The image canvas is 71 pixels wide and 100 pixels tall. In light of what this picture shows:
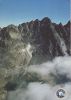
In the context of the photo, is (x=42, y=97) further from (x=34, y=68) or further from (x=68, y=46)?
(x=68, y=46)

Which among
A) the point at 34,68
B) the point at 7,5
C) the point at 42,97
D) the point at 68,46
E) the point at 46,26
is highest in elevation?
the point at 7,5

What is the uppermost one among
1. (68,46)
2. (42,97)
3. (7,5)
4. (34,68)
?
(7,5)

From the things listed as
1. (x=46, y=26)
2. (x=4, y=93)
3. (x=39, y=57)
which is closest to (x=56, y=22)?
(x=46, y=26)

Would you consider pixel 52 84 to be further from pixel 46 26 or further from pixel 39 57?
pixel 46 26

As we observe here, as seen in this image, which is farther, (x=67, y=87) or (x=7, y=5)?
(x=7, y=5)

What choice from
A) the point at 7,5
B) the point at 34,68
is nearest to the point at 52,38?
the point at 34,68

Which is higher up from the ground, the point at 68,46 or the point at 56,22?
the point at 56,22
